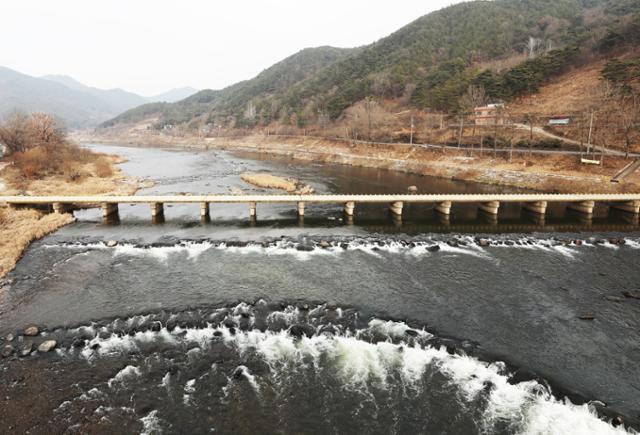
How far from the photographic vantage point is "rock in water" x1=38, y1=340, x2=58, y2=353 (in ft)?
54.5

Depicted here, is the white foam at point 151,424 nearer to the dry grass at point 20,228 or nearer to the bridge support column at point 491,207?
the dry grass at point 20,228

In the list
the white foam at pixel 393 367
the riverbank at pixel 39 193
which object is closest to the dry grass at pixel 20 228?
the riverbank at pixel 39 193

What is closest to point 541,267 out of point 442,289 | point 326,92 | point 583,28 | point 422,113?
point 442,289

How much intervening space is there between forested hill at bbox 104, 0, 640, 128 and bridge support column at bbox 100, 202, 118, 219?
7573cm

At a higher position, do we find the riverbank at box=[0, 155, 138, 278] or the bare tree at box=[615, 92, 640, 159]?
the bare tree at box=[615, 92, 640, 159]

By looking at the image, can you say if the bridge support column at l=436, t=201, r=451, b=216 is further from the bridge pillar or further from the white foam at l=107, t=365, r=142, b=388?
the white foam at l=107, t=365, r=142, b=388

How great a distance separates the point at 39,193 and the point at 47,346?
36445mm

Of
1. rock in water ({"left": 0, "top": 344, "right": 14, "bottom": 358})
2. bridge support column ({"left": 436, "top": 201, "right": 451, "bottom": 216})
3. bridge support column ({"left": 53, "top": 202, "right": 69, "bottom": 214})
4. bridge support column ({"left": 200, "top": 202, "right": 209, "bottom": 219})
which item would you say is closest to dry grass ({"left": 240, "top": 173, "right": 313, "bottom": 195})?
bridge support column ({"left": 200, "top": 202, "right": 209, "bottom": 219})

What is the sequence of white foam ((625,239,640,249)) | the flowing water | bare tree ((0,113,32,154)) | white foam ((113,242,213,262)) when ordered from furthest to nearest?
bare tree ((0,113,32,154)), white foam ((625,239,640,249)), white foam ((113,242,213,262)), the flowing water

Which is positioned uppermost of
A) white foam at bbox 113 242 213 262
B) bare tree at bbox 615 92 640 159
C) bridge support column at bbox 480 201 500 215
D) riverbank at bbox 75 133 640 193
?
bare tree at bbox 615 92 640 159

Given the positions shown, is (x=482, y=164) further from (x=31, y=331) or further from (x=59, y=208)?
(x=31, y=331)

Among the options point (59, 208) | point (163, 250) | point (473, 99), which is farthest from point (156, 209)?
point (473, 99)

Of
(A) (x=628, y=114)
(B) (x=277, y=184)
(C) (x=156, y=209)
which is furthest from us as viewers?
(A) (x=628, y=114)

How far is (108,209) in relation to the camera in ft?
125
